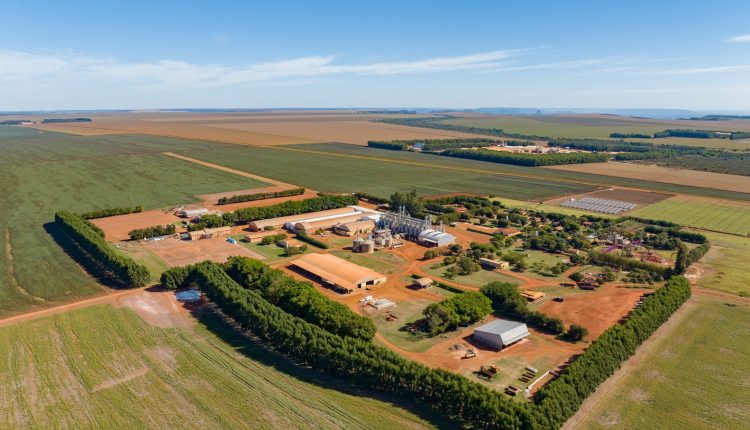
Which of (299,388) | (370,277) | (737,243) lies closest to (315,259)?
(370,277)

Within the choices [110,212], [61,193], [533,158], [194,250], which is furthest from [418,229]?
[533,158]

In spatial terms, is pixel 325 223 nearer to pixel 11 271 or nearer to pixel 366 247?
pixel 366 247

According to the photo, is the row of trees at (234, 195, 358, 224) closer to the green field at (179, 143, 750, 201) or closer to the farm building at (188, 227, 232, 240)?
the farm building at (188, 227, 232, 240)

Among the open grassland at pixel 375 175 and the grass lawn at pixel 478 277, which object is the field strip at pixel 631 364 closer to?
the grass lawn at pixel 478 277

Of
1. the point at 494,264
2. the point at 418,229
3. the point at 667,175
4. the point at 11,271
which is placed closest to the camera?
the point at 11,271

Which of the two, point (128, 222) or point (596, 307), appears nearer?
point (596, 307)

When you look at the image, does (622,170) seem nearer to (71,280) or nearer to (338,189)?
(338,189)
